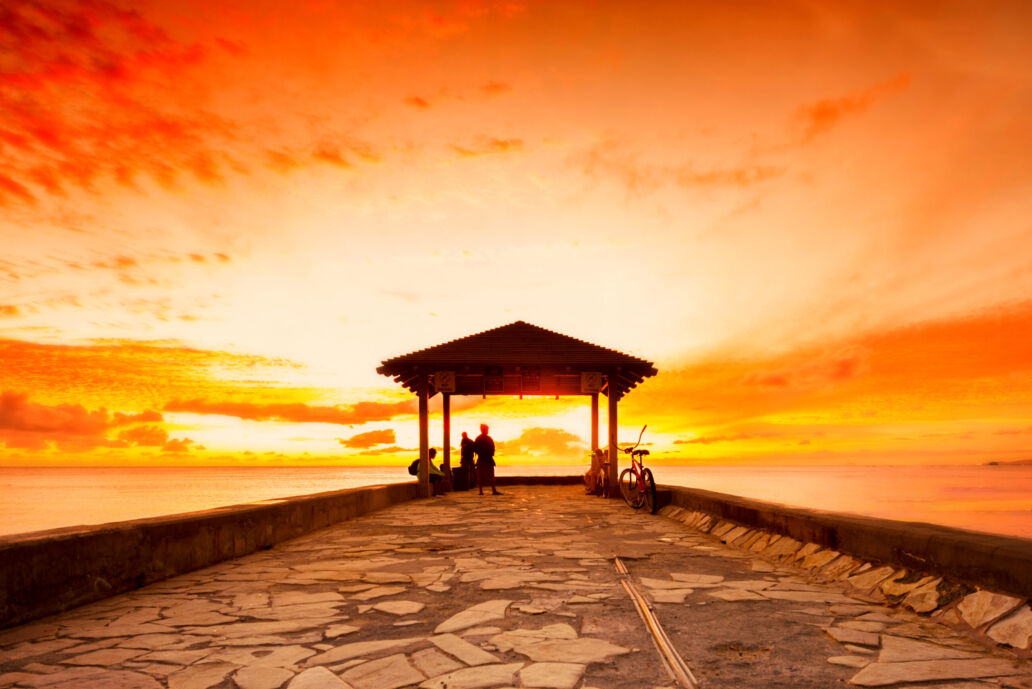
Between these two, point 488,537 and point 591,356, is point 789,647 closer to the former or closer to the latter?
point 488,537

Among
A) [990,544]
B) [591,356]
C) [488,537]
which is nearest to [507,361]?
[591,356]

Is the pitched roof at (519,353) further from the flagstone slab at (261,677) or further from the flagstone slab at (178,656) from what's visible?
the flagstone slab at (261,677)

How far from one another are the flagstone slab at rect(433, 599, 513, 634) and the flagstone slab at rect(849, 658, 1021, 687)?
2.05 metres

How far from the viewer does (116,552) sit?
4883mm

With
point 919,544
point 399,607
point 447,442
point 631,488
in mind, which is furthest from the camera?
point 447,442

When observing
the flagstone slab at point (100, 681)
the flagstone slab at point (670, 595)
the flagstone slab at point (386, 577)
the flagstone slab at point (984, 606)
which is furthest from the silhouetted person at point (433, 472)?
the flagstone slab at point (984, 606)

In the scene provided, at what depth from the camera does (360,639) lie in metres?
3.72

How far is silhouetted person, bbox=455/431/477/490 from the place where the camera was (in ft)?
56.9

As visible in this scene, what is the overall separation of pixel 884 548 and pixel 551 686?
135 inches

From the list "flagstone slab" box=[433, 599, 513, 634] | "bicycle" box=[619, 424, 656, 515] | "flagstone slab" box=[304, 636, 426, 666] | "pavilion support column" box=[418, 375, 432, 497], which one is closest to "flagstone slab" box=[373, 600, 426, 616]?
"flagstone slab" box=[433, 599, 513, 634]

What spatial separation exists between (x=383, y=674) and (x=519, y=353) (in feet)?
38.5

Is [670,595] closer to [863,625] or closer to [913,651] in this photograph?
[863,625]

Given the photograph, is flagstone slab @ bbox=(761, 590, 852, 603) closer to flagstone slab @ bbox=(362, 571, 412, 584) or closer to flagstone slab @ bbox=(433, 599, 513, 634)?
flagstone slab @ bbox=(433, 599, 513, 634)

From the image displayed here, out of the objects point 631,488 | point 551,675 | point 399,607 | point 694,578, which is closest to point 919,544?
point 694,578
